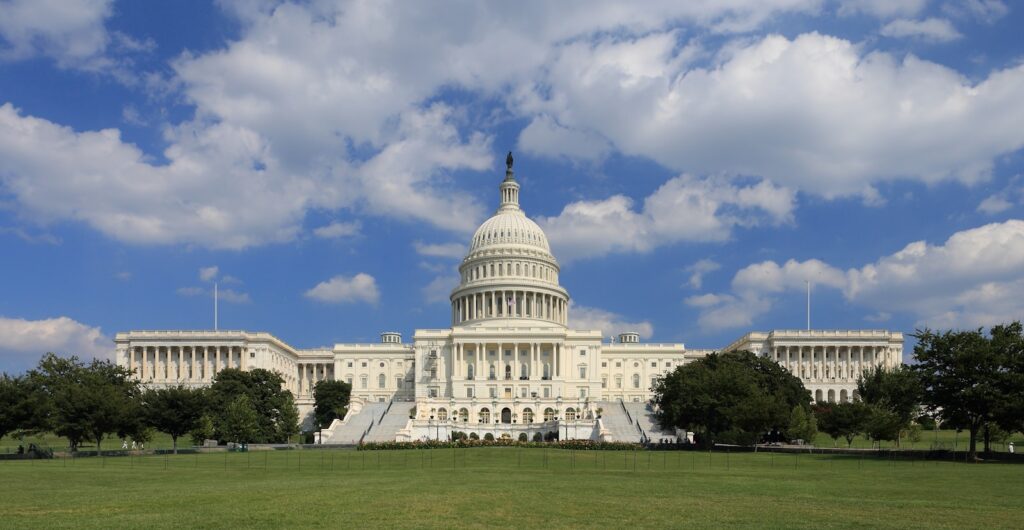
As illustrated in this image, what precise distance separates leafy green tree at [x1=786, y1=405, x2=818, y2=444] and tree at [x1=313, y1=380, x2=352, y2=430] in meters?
67.2

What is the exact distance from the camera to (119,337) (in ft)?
512

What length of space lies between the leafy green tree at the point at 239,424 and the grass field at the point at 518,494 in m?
27.1

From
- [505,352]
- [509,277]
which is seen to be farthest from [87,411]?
[509,277]

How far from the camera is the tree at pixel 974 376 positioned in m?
60.6

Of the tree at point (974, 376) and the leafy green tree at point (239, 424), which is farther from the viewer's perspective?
the leafy green tree at point (239, 424)

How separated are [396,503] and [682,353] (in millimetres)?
132474

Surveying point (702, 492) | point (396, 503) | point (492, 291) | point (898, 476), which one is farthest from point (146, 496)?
point (492, 291)

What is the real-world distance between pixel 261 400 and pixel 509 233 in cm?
6960

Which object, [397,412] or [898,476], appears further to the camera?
[397,412]

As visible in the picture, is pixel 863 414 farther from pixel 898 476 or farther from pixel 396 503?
pixel 396 503

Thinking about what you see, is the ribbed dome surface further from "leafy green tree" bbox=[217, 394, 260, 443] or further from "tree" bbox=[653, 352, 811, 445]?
"leafy green tree" bbox=[217, 394, 260, 443]

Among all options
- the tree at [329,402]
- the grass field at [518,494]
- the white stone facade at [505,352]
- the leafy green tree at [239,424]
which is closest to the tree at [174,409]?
the leafy green tree at [239,424]

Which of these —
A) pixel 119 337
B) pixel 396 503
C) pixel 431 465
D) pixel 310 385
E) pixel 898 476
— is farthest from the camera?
pixel 310 385

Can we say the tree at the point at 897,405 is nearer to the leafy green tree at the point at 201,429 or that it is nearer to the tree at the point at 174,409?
the tree at the point at 174,409
